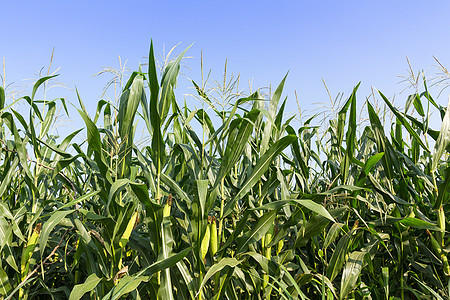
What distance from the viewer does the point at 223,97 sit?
1.80 metres

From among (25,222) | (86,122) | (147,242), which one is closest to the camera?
(86,122)

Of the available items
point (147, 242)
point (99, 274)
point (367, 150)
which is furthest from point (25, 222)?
point (367, 150)

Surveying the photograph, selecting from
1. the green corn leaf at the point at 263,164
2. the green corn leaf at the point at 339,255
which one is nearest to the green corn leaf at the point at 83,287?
the green corn leaf at the point at 263,164

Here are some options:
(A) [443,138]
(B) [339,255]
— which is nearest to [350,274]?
(B) [339,255]

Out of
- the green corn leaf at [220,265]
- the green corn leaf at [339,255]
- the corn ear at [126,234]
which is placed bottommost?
the green corn leaf at [339,255]

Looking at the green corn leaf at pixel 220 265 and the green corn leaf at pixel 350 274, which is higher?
the green corn leaf at pixel 220 265

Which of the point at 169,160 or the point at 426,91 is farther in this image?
the point at 426,91

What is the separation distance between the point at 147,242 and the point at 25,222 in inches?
30.9

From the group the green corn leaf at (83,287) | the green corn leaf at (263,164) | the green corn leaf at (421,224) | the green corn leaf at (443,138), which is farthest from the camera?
the green corn leaf at (443,138)

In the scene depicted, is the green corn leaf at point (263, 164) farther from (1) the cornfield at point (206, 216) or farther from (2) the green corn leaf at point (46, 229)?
(2) the green corn leaf at point (46, 229)

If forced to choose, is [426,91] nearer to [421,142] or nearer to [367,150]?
[421,142]

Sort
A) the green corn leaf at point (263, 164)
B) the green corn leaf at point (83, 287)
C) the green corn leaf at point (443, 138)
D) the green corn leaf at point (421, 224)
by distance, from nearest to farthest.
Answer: the green corn leaf at point (83, 287)
the green corn leaf at point (263, 164)
the green corn leaf at point (421, 224)
the green corn leaf at point (443, 138)

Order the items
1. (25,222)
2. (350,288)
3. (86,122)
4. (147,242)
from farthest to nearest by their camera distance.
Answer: (25,222) < (350,288) < (147,242) < (86,122)

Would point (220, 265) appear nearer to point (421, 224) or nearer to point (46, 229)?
point (46, 229)
